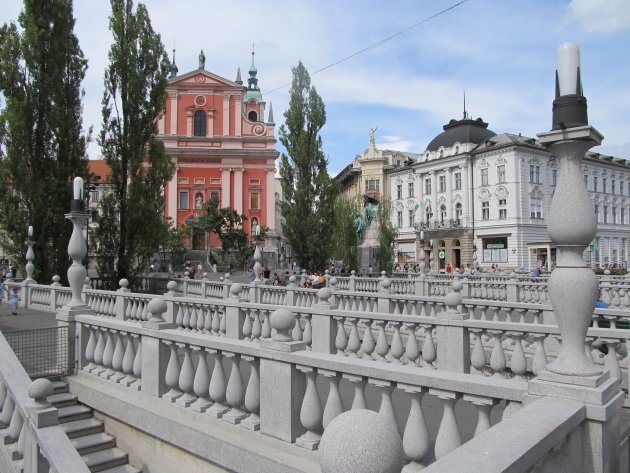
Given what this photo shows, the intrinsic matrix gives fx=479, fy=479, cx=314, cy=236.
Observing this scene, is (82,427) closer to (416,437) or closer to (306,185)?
(416,437)

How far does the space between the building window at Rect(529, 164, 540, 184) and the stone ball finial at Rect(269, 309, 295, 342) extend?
167ft

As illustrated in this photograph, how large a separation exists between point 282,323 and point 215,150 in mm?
58153

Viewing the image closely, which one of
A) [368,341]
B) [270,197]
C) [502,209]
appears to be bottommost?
[368,341]

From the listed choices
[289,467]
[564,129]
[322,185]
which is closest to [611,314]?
[564,129]

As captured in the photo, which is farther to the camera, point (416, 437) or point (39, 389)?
point (39, 389)

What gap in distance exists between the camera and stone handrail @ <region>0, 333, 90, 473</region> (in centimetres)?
328

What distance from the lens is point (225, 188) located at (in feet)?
198

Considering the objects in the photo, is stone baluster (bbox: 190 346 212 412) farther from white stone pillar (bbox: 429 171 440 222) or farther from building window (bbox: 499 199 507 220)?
white stone pillar (bbox: 429 171 440 222)

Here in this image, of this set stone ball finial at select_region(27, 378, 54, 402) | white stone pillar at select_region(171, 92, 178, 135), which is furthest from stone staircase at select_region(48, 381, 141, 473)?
white stone pillar at select_region(171, 92, 178, 135)

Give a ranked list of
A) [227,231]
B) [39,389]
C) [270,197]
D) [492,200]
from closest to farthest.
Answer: [39,389]
[492,200]
[227,231]
[270,197]

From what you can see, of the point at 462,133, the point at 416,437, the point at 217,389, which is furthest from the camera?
the point at 462,133

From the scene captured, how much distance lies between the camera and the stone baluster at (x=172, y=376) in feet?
16.8

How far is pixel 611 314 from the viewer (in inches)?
320

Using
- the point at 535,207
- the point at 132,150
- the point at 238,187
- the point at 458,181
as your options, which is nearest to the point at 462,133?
the point at 458,181
